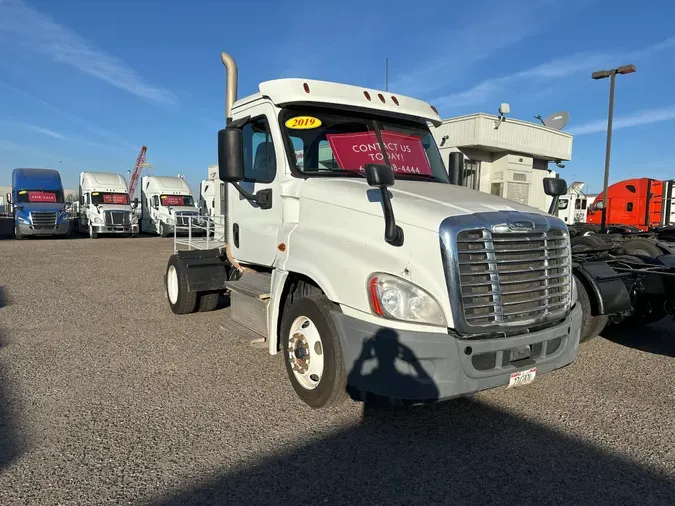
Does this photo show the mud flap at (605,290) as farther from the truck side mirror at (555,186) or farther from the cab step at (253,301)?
the cab step at (253,301)

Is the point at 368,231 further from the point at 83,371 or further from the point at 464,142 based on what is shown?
the point at 464,142

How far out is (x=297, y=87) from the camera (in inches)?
181

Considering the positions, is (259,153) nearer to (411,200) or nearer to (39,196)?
(411,200)

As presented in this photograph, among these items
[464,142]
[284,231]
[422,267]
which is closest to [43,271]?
[284,231]

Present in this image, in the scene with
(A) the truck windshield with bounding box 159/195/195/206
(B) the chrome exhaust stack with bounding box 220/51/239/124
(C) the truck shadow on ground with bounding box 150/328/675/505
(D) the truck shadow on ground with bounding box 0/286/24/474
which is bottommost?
(C) the truck shadow on ground with bounding box 150/328/675/505

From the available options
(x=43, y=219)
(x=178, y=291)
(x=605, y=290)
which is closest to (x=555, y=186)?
(x=605, y=290)

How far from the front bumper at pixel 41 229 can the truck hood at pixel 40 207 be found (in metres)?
0.70

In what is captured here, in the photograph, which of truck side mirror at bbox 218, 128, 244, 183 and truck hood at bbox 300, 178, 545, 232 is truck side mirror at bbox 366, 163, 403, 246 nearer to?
truck hood at bbox 300, 178, 545, 232

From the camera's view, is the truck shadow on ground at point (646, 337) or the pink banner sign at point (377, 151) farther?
the truck shadow on ground at point (646, 337)

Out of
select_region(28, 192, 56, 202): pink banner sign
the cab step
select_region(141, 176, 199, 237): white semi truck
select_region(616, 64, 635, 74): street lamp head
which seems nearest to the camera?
the cab step

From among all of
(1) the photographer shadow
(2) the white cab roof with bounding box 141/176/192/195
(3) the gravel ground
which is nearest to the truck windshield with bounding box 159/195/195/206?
(2) the white cab roof with bounding box 141/176/192/195

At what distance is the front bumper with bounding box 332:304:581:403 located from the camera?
10.8ft

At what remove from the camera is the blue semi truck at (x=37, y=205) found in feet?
74.9

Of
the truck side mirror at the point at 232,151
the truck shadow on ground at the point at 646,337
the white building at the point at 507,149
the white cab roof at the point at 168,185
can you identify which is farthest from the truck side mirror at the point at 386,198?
the white cab roof at the point at 168,185
